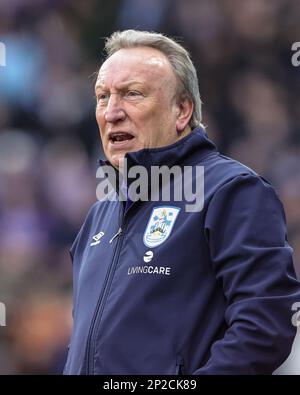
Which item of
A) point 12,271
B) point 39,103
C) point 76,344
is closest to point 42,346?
point 12,271

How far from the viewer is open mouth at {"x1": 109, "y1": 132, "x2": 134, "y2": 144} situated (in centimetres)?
307

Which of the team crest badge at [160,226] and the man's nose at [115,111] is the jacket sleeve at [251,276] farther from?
the man's nose at [115,111]

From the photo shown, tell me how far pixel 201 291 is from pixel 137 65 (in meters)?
0.92

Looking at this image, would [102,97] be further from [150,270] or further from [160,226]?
[150,270]

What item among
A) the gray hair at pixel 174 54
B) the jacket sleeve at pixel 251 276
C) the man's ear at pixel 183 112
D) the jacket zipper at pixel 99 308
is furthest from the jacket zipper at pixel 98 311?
the gray hair at pixel 174 54

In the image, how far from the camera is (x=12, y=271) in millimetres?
5859

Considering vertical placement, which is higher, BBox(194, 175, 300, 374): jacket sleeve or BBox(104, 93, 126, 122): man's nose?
BBox(104, 93, 126, 122): man's nose

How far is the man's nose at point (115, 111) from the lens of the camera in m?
3.07

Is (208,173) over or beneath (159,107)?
beneath

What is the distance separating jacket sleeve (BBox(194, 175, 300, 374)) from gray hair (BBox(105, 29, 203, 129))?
0.61m

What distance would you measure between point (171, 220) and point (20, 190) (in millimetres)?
3593

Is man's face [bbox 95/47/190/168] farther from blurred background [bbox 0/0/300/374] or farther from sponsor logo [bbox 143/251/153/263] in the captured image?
blurred background [bbox 0/0/300/374]

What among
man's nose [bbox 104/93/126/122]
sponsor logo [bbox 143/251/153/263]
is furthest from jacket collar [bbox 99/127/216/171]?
sponsor logo [bbox 143/251/153/263]
